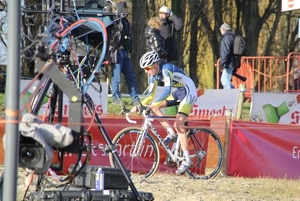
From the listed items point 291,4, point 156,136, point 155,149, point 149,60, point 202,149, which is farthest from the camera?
point 291,4

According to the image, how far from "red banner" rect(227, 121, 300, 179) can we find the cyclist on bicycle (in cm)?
93

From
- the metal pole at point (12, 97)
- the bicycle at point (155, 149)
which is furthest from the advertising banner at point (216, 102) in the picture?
the metal pole at point (12, 97)

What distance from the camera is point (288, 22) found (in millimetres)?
30328

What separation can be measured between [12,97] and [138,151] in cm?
608

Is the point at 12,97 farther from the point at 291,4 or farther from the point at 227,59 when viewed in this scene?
the point at 227,59

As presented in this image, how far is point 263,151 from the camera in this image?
1112 centimetres

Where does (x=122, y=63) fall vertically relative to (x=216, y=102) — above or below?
above

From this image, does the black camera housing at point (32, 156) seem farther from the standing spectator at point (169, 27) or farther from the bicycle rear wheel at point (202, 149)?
the standing spectator at point (169, 27)

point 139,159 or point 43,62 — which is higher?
point 43,62

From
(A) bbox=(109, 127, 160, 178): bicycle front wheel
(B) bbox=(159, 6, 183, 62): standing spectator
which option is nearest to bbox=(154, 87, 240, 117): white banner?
(B) bbox=(159, 6, 183, 62): standing spectator

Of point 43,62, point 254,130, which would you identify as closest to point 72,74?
point 43,62

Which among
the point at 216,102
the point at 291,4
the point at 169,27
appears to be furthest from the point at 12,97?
the point at 169,27

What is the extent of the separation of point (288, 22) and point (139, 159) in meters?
20.8

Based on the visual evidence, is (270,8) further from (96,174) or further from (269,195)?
(96,174)
